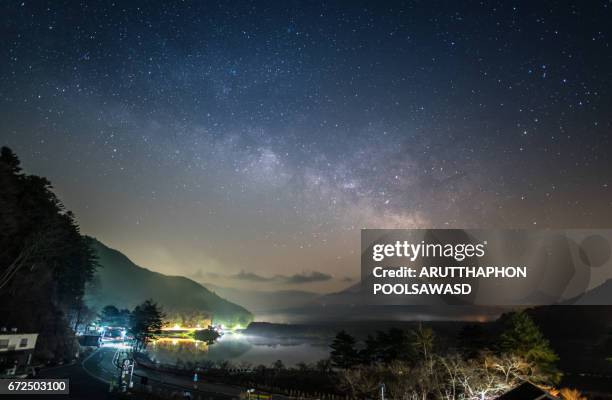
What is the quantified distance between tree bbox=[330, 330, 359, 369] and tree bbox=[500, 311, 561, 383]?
1497cm

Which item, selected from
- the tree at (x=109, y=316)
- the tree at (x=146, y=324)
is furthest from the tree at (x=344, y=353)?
the tree at (x=109, y=316)

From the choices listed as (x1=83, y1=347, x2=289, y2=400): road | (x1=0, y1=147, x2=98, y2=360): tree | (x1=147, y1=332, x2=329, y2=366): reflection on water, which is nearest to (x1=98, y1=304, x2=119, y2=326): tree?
(x1=147, y1=332, x2=329, y2=366): reflection on water

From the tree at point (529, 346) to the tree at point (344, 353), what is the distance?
1497 cm

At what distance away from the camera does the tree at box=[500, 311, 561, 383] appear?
1367 inches

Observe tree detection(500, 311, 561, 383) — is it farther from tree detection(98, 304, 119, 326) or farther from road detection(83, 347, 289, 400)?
tree detection(98, 304, 119, 326)

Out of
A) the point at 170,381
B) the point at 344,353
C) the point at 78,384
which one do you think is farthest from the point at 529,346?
the point at 78,384

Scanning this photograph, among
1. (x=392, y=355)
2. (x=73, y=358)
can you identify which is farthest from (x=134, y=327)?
(x=392, y=355)

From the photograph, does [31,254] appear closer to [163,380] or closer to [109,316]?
[163,380]

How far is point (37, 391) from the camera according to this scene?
25.1m

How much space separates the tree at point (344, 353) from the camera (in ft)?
147

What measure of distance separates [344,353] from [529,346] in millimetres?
18115

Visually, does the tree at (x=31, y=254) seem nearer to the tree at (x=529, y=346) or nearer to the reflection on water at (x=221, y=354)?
the reflection on water at (x=221, y=354)

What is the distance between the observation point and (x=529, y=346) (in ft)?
117

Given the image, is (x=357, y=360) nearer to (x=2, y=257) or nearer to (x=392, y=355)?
(x=392, y=355)
